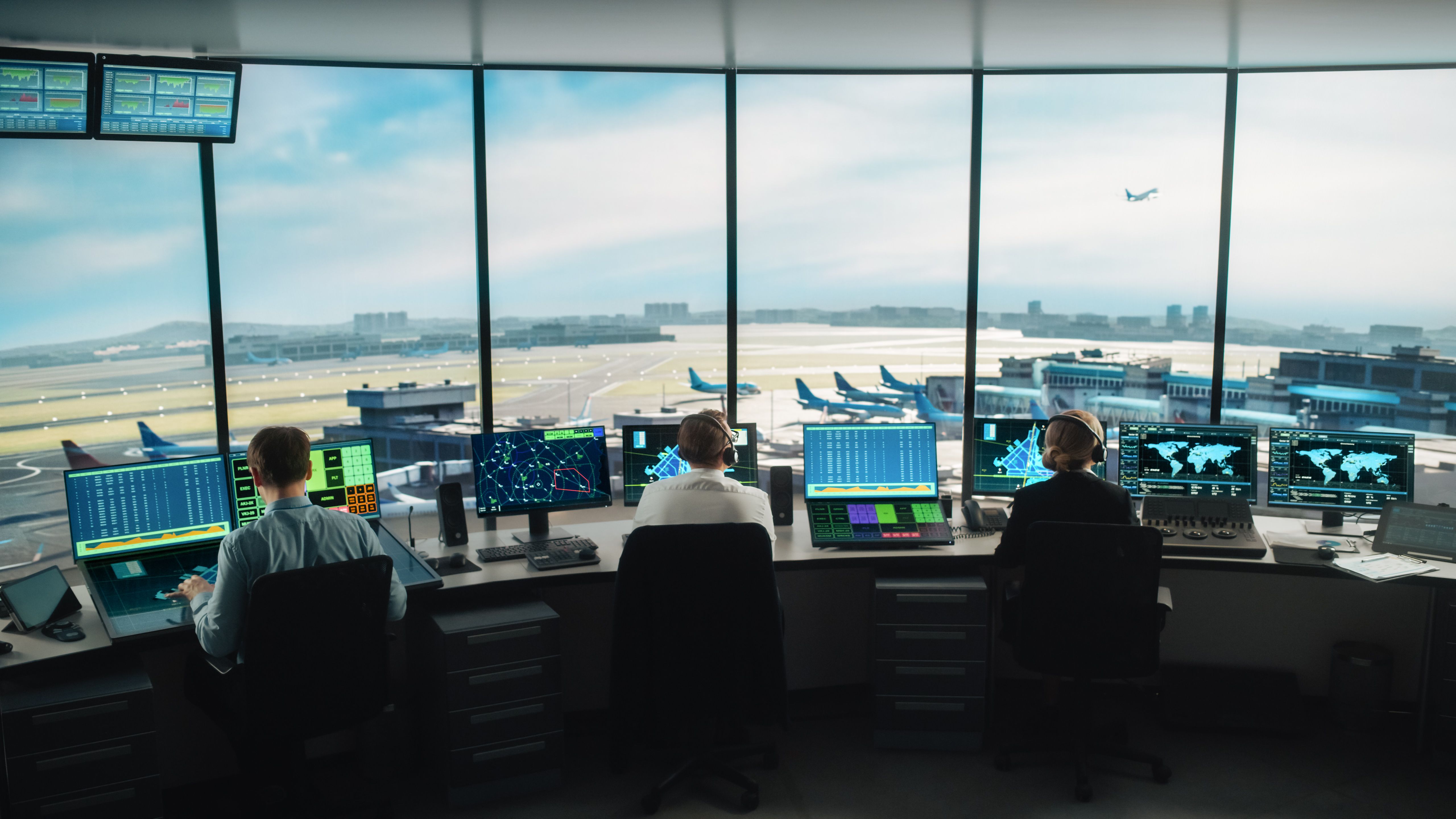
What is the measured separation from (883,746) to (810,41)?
2.90 m

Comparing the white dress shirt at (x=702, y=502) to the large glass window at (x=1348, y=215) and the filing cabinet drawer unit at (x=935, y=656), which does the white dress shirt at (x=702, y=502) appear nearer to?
the filing cabinet drawer unit at (x=935, y=656)

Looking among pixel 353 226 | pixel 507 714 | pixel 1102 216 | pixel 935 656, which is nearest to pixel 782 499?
pixel 935 656

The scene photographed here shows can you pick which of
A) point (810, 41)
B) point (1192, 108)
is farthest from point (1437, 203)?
point (810, 41)

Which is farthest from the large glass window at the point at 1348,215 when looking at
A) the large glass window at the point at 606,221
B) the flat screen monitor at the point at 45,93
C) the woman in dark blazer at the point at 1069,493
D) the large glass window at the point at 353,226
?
the flat screen monitor at the point at 45,93

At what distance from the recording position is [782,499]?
3551 mm

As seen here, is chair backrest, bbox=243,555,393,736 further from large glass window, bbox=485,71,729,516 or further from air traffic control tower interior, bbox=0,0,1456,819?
large glass window, bbox=485,71,729,516

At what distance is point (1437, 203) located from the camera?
3.71 metres

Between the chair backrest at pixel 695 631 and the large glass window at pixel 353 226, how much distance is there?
1.33 m

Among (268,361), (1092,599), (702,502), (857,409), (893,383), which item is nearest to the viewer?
(702,502)

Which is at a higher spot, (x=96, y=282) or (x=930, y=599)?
(x=96, y=282)

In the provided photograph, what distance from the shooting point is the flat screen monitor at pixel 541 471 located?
324cm

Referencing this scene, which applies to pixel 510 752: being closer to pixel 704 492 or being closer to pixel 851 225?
pixel 704 492

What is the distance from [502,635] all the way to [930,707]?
1.66 m

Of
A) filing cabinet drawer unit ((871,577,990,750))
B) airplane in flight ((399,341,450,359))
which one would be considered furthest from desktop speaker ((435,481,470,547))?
filing cabinet drawer unit ((871,577,990,750))
